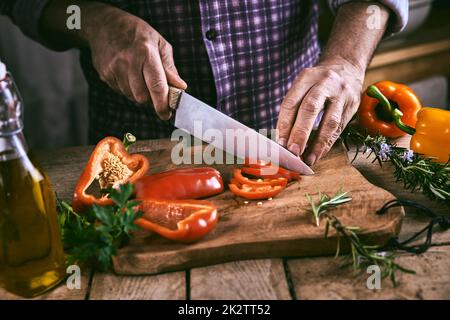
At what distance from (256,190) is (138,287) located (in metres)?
0.42

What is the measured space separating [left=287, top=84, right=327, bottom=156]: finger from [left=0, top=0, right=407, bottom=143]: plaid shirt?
0.41 meters

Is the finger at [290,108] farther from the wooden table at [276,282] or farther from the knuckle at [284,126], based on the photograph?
the wooden table at [276,282]

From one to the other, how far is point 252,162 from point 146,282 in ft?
1.67

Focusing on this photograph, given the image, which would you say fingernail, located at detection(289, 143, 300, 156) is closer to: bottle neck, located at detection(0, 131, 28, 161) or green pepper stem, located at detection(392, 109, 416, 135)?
green pepper stem, located at detection(392, 109, 416, 135)

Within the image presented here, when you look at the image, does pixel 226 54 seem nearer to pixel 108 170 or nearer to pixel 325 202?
pixel 108 170

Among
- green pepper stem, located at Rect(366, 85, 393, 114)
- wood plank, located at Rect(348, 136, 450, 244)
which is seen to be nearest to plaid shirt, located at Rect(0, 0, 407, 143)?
green pepper stem, located at Rect(366, 85, 393, 114)

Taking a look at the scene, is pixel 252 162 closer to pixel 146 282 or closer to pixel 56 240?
pixel 146 282

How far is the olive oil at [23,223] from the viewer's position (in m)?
1.14

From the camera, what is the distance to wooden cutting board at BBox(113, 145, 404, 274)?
1.25m

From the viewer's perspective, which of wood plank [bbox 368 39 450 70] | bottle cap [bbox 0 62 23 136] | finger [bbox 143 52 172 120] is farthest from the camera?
wood plank [bbox 368 39 450 70]

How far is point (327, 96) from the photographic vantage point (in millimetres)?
1612

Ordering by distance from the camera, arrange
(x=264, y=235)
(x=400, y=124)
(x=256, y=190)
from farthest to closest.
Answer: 1. (x=400, y=124)
2. (x=256, y=190)
3. (x=264, y=235)

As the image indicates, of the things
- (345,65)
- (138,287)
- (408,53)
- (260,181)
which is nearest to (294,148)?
(260,181)

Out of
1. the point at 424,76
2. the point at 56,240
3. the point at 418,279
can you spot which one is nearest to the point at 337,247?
the point at 418,279
